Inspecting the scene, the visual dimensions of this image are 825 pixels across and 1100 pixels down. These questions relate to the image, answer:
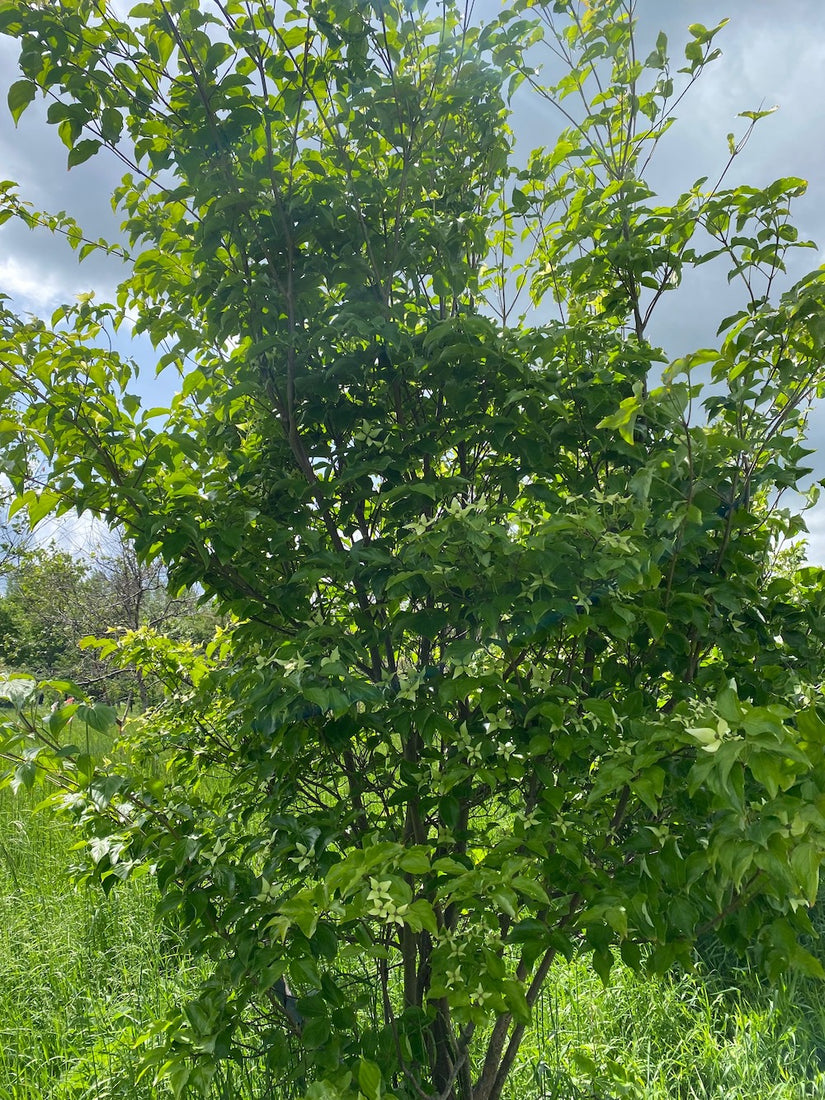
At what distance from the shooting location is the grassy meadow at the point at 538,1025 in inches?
109

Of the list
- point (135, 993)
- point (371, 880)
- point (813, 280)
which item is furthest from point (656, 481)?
point (135, 993)

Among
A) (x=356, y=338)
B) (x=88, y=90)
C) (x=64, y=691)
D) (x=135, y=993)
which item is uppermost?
(x=88, y=90)

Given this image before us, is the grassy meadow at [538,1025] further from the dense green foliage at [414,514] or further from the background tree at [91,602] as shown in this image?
the background tree at [91,602]

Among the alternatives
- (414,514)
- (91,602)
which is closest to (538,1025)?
(414,514)

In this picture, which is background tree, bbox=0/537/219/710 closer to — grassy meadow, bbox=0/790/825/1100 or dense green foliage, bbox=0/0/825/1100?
grassy meadow, bbox=0/790/825/1100

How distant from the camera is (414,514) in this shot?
2.09m

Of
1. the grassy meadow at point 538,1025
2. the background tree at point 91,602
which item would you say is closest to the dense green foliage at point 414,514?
the grassy meadow at point 538,1025

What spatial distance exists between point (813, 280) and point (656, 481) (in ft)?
2.18

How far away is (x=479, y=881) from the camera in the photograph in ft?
4.75

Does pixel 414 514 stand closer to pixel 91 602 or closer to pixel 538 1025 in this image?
pixel 538 1025

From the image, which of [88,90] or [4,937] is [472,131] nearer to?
[88,90]

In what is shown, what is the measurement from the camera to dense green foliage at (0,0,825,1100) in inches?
64.6

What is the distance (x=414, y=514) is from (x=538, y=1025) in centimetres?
244

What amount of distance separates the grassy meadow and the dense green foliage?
77 cm
